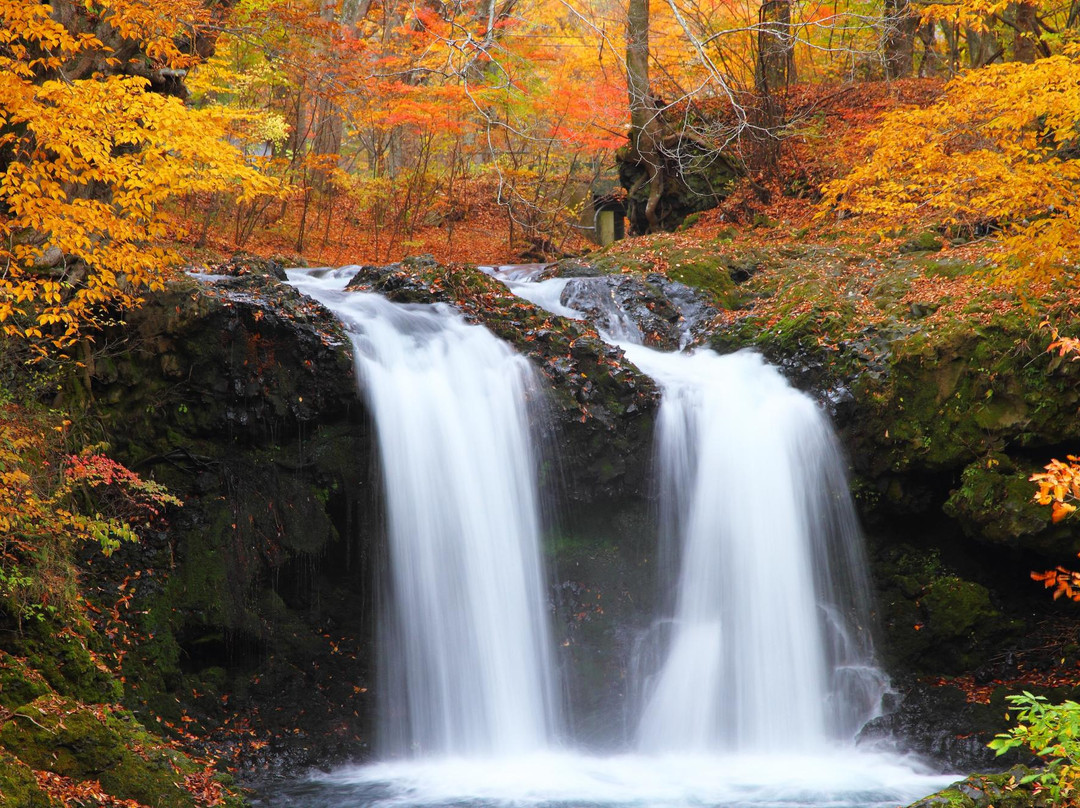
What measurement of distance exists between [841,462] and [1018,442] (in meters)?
1.74

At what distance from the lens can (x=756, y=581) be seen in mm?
9039

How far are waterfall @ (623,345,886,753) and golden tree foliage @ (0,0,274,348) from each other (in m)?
5.45

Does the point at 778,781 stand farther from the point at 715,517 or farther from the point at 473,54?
the point at 473,54

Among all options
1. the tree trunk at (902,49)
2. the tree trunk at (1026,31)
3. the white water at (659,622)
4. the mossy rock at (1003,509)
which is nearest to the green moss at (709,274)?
the white water at (659,622)

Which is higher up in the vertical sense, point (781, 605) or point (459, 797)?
point (781, 605)

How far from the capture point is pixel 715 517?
9.29 m

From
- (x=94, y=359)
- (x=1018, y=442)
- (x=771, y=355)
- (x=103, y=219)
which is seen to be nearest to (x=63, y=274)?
(x=94, y=359)

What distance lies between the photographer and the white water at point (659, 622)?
7832mm

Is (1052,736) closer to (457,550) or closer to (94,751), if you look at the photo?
(94,751)

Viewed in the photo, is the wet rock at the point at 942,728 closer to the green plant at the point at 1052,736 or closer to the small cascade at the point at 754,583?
the small cascade at the point at 754,583

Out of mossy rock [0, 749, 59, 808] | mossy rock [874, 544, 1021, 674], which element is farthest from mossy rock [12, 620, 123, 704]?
mossy rock [874, 544, 1021, 674]

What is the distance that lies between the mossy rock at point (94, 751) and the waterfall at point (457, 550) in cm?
276

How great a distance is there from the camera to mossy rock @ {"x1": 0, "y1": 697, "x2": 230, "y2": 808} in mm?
4926

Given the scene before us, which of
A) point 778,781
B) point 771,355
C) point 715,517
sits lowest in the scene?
point 778,781
